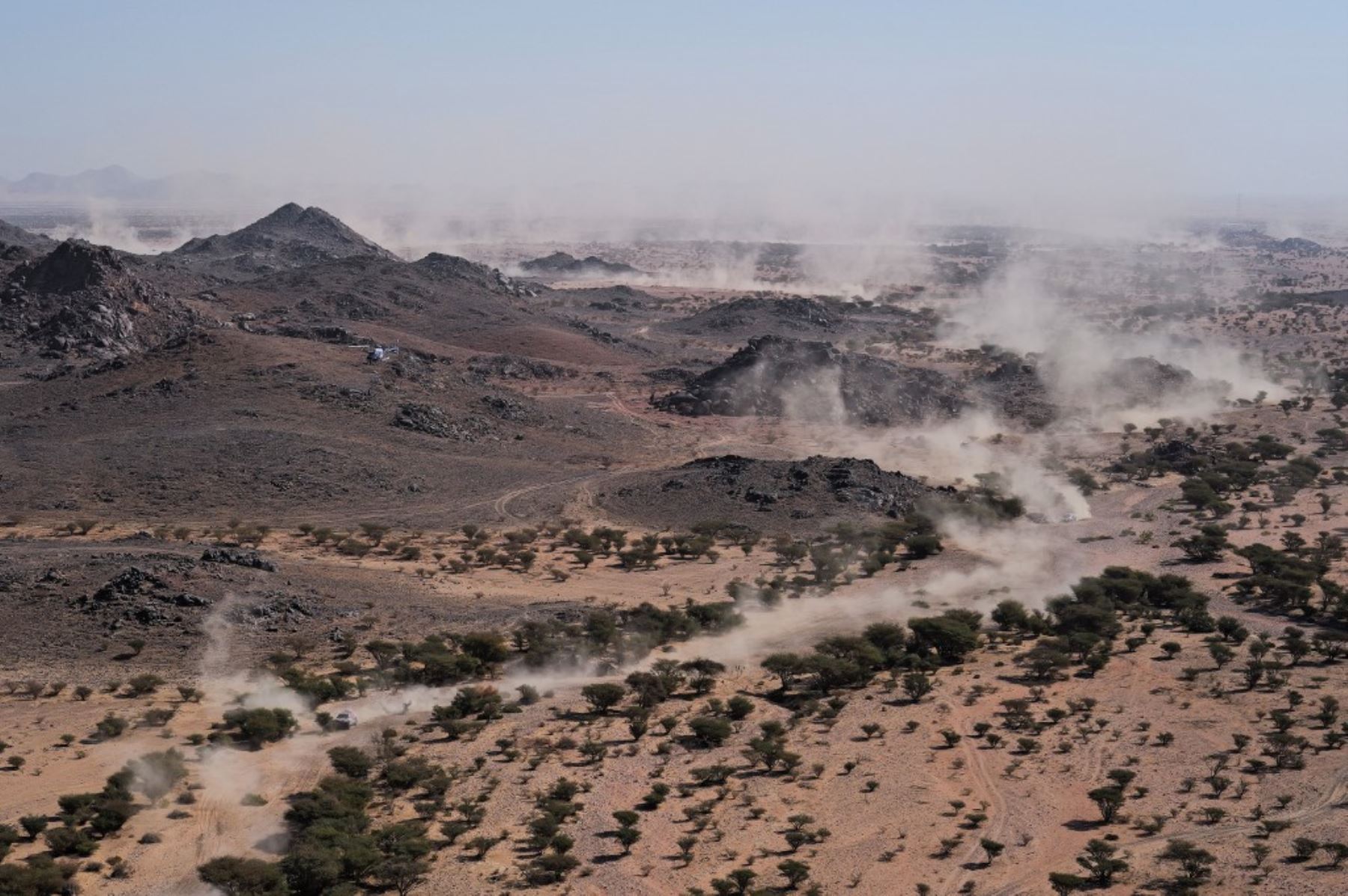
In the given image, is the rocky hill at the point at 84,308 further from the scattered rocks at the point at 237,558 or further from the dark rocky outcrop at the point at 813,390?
Answer: the scattered rocks at the point at 237,558

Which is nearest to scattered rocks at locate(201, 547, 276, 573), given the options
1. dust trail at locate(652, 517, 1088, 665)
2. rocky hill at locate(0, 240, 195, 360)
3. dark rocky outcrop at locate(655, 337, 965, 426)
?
dust trail at locate(652, 517, 1088, 665)

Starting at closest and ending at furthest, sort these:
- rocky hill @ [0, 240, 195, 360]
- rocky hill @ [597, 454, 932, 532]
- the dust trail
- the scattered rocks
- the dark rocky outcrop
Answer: the dust trail → the scattered rocks → rocky hill @ [597, 454, 932, 532] → the dark rocky outcrop → rocky hill @ [0, 240, 195, 360]

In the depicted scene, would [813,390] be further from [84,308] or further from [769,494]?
[84,308]

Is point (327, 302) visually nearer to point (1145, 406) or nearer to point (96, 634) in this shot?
point (1145, 406)

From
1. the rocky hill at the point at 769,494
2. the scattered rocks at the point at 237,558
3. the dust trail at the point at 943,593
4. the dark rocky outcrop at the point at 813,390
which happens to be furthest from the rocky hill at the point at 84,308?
the dust trail at the point at 943,593

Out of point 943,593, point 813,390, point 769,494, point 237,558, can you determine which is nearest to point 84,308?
point 813,390

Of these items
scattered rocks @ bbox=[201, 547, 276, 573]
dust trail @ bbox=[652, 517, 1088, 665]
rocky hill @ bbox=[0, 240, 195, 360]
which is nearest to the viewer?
dust trail @ bbox=[652, 517, 1088, 665]

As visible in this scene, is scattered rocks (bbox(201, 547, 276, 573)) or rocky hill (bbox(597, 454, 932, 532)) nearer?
scattered rocks (bbox(201, 547, 276, 573))

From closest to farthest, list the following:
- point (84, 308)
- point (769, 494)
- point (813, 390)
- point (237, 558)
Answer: point (237, 558), point (769, 494), point (813, 390), point (84, 308)

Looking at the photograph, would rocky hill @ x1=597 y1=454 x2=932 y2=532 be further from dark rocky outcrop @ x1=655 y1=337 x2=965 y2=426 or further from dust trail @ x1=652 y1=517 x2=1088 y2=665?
dark rocky outcrop @ x1=655 y1=337 x2=965 y2=426

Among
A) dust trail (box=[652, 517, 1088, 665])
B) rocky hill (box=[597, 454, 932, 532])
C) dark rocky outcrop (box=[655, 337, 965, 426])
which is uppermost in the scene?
dark rocky outcrop (box=[655, 337, 965, 426])

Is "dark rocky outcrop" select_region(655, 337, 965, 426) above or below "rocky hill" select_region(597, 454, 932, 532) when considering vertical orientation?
above
